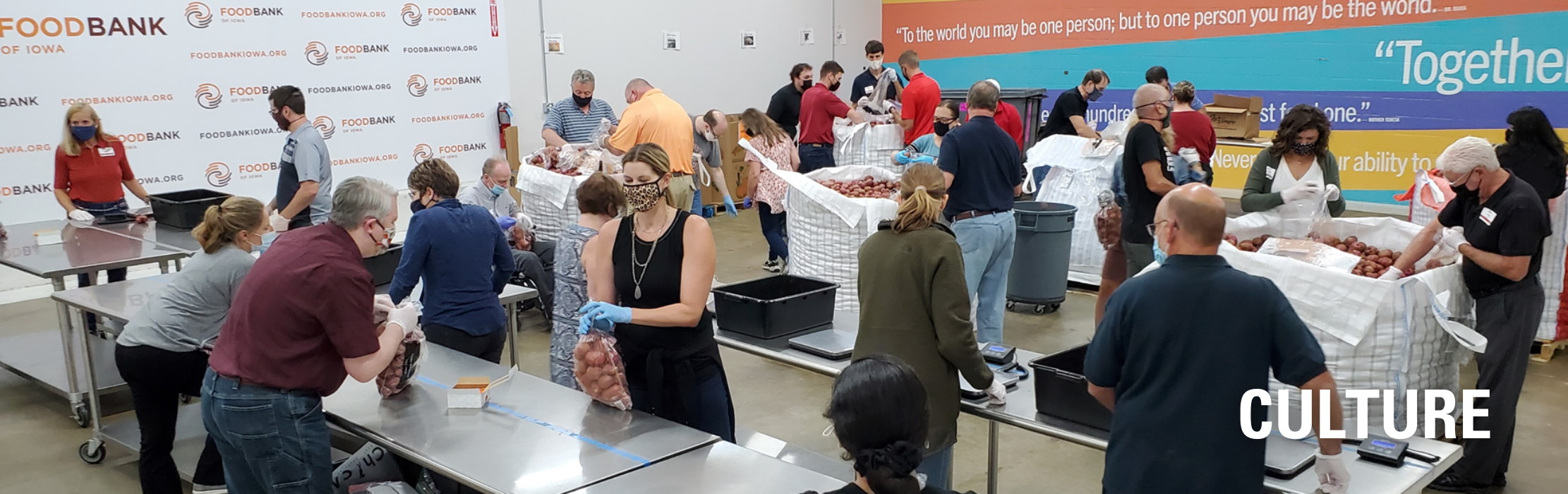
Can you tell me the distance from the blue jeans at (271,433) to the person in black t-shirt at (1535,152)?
4.70 metres

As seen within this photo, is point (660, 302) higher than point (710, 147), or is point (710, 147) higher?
point (710, 147)

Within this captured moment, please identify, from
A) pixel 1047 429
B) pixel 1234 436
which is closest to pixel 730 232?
pixel 1047 429

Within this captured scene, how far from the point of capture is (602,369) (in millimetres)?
3355

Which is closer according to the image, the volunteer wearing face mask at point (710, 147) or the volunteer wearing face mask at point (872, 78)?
the volunteer wearing face mask at point (710, 147)

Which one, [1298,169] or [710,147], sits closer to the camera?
[1298,169]

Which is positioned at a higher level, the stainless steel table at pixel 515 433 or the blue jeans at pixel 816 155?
the blue jeans at pixel 816 155

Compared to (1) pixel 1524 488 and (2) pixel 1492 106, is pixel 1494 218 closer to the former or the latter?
(1) pixel 1524 488

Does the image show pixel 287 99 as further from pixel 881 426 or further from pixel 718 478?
pixel 881 426

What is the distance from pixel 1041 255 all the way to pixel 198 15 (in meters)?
6.29

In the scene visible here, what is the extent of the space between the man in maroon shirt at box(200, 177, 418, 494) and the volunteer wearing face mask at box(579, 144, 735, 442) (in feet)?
2.16

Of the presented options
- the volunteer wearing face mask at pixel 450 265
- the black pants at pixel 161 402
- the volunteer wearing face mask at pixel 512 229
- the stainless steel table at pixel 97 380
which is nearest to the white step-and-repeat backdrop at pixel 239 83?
the stainless steel table at pixel 97 380

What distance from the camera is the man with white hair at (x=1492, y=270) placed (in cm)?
394

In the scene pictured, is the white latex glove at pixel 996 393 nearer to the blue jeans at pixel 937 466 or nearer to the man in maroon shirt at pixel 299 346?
the blue jeans at pixel 937 466

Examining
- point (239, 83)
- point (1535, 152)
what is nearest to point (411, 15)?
point (239, 83)
